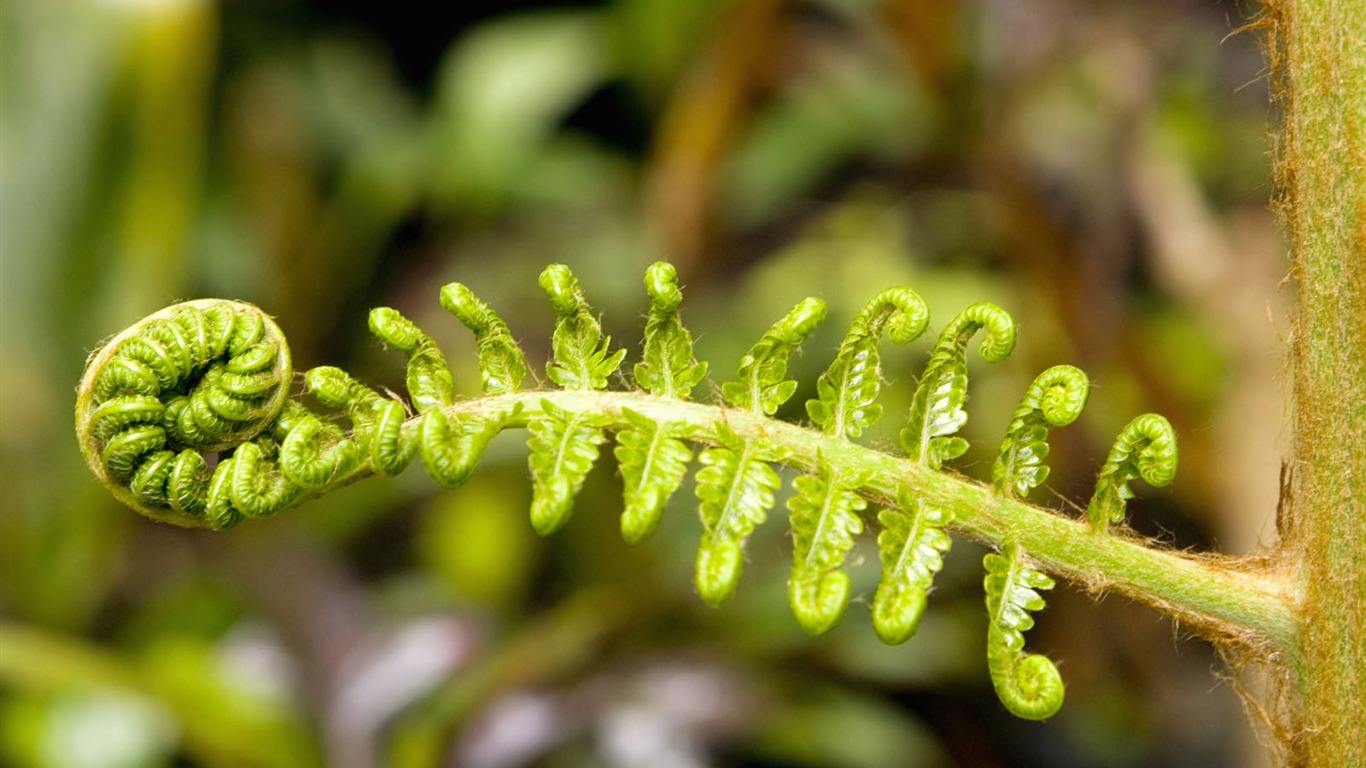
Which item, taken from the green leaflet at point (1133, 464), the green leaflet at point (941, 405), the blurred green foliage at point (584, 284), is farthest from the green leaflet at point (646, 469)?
the blurred green foliage at point (584, 284)

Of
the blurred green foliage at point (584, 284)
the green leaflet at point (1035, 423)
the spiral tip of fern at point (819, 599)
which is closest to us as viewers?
the spiral tip of fern at point (819, 599)

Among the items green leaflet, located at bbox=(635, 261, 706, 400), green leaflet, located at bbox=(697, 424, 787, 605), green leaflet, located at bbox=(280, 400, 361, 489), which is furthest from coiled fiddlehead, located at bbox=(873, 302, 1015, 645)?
green leaflet, located at bbox=(280, 400, 361, 489)

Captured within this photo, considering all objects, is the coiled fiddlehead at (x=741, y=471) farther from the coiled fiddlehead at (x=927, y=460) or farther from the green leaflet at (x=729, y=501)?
the coiled fiddlehead at (x=927, y=460)

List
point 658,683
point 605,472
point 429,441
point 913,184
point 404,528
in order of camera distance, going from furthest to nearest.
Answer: point 913,184, point 404,528, point 605,472, point 658,683, point 429,441

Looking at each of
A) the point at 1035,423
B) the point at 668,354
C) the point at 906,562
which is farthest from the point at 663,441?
the point at 1035,423

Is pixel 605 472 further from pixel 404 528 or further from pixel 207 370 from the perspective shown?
pixel 207 370

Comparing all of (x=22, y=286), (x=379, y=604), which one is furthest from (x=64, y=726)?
(x=22, y=286)
